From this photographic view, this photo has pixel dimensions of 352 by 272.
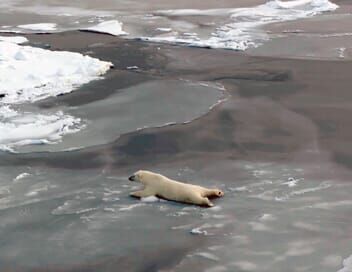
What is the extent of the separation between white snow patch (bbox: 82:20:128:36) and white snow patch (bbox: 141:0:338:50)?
37.6 inches

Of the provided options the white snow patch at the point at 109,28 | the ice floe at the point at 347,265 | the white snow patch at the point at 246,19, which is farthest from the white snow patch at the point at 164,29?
the ice floe at the point at 347,265

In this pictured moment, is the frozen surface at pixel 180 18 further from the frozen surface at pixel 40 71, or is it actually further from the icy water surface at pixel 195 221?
the icy water surface at pixel 195 221

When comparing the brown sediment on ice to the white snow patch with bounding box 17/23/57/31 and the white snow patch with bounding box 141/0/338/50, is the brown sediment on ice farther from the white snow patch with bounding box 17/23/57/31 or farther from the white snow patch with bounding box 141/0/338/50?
the white snow patch with bounding box 17/23/57/31

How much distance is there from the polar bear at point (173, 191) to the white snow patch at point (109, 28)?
9.72 metres

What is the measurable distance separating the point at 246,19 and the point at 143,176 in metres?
11.9

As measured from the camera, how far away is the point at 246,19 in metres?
18.5

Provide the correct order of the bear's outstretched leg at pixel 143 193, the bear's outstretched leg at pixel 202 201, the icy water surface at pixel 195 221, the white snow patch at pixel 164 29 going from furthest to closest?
the white snow patch at pixel 164 29 → the bear's outstretched leg at pixel 143 193 → the bear's outstretched leg at pixel 202 201 → the icy water surface at pixel 195 221

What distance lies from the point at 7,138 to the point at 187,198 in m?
3.21

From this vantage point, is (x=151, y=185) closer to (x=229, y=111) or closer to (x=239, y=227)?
(x=239, y=227)

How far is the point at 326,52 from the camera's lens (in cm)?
1407

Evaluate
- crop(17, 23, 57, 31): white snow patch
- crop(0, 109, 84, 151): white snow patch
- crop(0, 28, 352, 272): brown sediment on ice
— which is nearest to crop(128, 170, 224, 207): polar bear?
crop(0, 28, 352, 272): brown sediment on ice

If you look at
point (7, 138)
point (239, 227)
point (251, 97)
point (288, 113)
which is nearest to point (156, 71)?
point (251, 97)

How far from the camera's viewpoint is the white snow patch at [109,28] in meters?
16.6

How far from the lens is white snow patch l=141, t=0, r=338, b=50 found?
1543cm
